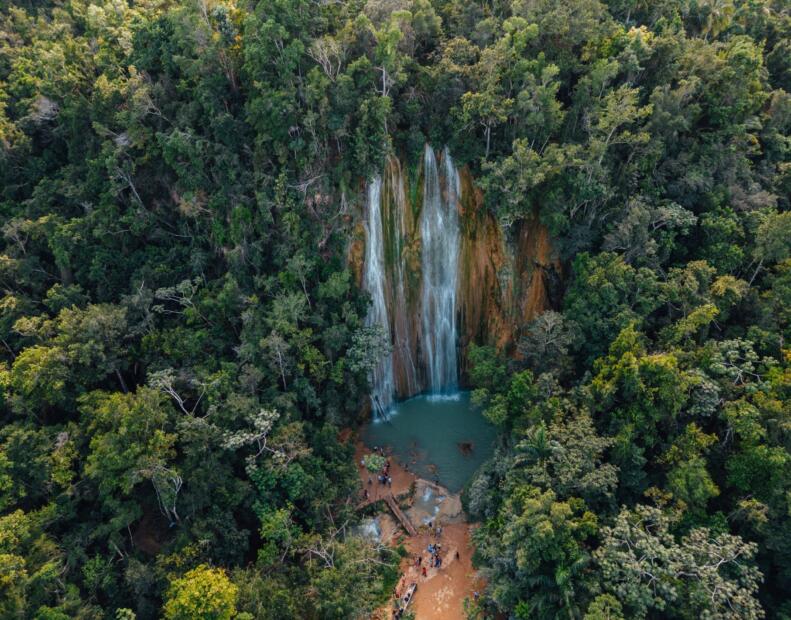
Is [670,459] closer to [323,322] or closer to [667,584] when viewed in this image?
[667,584]

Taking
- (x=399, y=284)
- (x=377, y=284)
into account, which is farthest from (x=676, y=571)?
(x=377, y=284)

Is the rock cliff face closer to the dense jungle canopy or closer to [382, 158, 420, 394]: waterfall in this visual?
[382, 158, 420, 394]: waterfall

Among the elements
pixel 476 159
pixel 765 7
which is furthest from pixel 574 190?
pixel 765 7

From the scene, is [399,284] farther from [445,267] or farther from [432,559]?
[432,559]

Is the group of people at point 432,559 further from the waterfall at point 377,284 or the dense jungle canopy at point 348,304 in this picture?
the waterfall at point 377,284

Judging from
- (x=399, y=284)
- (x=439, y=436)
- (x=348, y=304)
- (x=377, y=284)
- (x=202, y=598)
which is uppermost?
(x=348, y=304)

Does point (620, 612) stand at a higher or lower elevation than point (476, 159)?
lower
